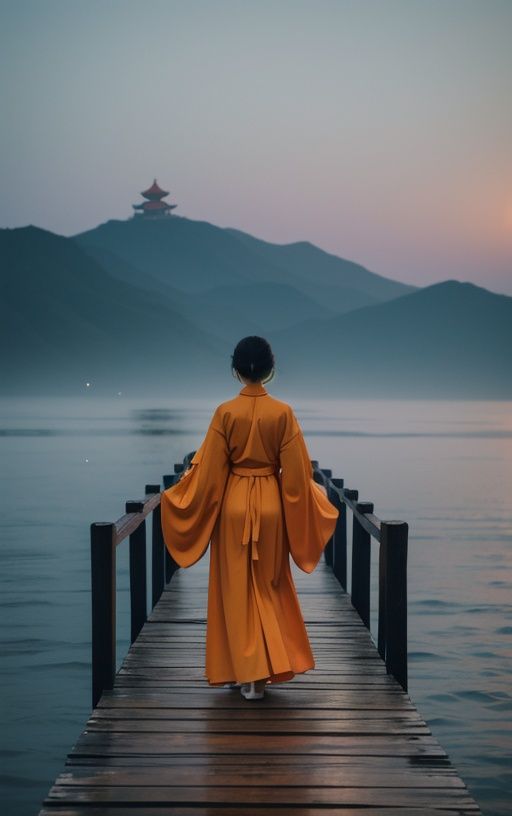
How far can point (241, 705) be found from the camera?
533 centimetres

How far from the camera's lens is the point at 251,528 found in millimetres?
5453

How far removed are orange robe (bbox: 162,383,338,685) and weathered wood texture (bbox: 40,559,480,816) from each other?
0.25 meters

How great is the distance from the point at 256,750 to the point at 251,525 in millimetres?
1219

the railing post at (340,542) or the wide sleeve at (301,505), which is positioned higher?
the wide sleeve at (301,505)

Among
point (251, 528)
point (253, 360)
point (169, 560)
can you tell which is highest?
point (253, 360)

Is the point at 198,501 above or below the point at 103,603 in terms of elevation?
above

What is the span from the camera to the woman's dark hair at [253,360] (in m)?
5.46

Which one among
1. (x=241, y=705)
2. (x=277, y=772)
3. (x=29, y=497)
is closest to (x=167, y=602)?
(x=241, y=705)

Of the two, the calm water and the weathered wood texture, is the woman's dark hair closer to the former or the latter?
the weathered wood texture

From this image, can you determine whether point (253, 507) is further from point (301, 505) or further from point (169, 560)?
point (169, 560)

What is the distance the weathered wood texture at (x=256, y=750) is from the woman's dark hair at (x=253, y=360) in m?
1.65

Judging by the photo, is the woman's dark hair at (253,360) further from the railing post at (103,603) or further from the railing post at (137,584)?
the railing post at (137,584)

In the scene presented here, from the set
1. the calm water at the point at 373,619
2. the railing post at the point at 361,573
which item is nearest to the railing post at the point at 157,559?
the calm water at the point at 373,619

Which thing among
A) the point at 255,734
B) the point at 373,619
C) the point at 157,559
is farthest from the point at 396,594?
the point at 373,619
